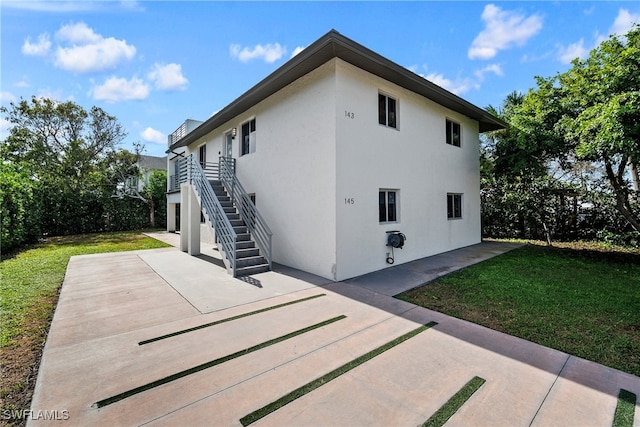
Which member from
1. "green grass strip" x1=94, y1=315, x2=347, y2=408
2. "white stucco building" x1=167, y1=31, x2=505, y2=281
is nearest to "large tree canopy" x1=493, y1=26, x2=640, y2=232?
"white stucco building" x1=167, y1=31, x2=505, y2=281

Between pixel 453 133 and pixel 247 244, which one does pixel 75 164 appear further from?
pixel 453 133

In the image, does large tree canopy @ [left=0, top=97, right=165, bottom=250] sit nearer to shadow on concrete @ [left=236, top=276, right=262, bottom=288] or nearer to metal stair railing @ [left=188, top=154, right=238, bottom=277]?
metal stair railing @ [left=188, top=154, right=238, bottom=277]

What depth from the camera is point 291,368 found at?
3107mm

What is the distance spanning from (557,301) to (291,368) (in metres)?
5.20

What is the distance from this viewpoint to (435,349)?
3.55 metres

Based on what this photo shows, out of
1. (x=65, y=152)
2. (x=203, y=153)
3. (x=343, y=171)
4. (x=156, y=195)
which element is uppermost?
(x=65, y=152)

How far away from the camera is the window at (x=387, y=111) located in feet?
26.6

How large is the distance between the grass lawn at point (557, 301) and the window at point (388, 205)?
7.42ft

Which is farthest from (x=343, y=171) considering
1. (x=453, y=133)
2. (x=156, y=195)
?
(x=156, y=195)

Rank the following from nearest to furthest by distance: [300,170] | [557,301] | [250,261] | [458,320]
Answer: [458,320] < [557,301] < [250,261] < [300,170]

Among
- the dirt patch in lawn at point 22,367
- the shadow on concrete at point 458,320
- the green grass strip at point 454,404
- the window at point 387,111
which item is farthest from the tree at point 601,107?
the dirt patch in lawn at point 22,367

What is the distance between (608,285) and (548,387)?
5.42 metres

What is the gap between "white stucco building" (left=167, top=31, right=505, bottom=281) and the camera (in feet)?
22.7

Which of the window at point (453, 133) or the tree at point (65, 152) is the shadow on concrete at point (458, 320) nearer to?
the window at point (453, 133)
